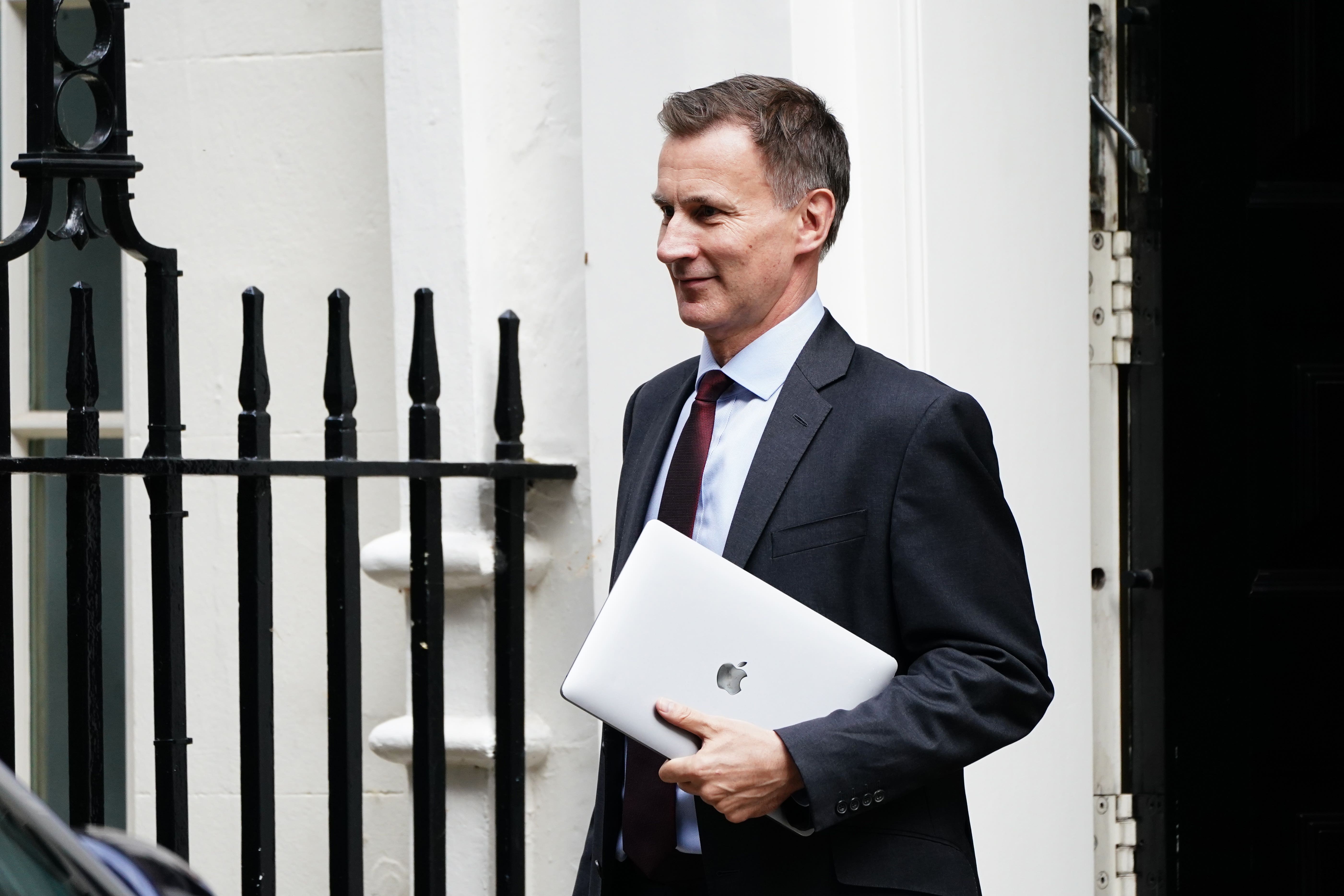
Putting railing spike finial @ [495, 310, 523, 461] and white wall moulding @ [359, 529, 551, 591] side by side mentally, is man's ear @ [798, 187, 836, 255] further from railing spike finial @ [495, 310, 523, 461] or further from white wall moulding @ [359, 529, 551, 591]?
white wall moulding @ [359, 529, 551, 591]

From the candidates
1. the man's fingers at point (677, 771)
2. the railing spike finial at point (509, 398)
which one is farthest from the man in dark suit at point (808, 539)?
the railing spike finial at point (509, 398)

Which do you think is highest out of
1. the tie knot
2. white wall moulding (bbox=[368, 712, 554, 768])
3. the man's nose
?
the man's nose

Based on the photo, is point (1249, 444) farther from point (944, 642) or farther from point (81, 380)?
A: point (81, 380)

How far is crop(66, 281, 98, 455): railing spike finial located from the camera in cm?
254

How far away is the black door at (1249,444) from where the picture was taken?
9.98 ft

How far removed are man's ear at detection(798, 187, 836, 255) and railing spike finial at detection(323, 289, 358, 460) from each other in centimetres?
94

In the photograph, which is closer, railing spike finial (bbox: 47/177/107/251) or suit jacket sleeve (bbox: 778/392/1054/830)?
suit jacket sleeve (bbox: 778/392/1054/830)

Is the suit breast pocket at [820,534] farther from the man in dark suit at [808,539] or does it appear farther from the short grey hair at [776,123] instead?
the short grey hair at [776,123]

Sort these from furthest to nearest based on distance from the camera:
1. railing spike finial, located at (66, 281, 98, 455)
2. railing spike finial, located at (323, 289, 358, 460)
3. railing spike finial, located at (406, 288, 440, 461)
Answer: railing spike finial, located at (406, 288, 440, 461) < railing spike finial, located at (323, 289, 358, 460) < railing spike finial, located at (66, 281, 98, 455)

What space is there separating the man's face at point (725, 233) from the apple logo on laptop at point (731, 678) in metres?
0.47

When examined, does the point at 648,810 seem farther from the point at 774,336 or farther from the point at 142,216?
the point at 142,216

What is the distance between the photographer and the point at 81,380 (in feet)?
8.33

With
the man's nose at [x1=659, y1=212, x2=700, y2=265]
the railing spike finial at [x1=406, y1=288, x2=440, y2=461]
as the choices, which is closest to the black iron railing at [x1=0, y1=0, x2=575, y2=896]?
the railing spike finial at [x1=406, y1=288, x2=440, y2=461]

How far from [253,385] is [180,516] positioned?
0.82ft
